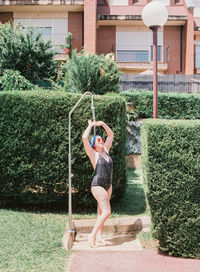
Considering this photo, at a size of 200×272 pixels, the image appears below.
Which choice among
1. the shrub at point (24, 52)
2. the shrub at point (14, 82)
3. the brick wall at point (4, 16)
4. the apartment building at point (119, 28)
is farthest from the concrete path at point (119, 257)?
→ the brick wall at point (4, 16)

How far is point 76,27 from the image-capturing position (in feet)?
67.9

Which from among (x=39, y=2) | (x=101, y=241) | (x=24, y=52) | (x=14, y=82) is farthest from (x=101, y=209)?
(x=39, y=2)

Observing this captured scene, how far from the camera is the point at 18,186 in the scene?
7.14 metres

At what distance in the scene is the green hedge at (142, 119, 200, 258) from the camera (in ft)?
17.0

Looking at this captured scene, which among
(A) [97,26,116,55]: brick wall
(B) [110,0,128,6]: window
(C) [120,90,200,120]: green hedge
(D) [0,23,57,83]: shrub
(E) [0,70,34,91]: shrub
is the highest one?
(B) [110,0,128,6]: window

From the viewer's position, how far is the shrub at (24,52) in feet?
43.9

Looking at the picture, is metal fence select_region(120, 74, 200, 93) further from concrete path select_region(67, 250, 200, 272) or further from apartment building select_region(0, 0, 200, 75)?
concrete path select_region(67, 250, 200, 272)

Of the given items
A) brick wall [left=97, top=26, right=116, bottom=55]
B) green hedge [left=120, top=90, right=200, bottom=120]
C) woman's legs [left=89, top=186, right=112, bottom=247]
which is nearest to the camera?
woman's legs [left=89, top=186, right=112, bottom=247]

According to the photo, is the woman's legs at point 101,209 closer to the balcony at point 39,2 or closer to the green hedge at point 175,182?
the green hedge at point 175,182

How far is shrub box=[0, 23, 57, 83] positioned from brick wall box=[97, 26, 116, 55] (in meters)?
8.23

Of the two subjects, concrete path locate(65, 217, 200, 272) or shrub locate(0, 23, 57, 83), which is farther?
shrub locate(0, 23, 57, 83)

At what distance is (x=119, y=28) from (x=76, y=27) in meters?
3.02

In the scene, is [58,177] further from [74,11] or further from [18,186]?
[74,11]

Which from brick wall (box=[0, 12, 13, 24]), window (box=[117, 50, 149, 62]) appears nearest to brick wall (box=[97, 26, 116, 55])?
window (box=[117, 50, 149, 62])
